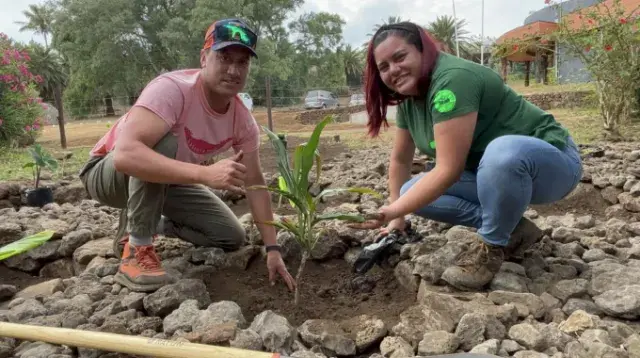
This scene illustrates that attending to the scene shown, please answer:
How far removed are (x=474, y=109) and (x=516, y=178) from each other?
0.27m

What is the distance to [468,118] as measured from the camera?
5.27 feet

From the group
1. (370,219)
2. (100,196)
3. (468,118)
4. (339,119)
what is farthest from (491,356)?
(339,119)

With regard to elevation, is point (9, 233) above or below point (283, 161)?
below

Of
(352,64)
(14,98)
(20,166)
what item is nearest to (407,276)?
(20,166)

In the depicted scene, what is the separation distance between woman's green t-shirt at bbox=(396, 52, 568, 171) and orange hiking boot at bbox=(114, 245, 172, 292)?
1085 millimetres

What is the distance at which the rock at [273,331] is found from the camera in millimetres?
1456

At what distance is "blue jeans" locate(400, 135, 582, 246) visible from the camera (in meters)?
1.67

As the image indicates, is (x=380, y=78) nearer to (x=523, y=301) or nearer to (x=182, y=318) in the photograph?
(x=523, y=301)

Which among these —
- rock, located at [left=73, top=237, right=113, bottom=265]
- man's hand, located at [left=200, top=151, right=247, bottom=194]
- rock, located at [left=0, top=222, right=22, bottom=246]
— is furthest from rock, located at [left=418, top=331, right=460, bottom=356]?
rock, located at [left=0, top=222, right=22, bottom=246]

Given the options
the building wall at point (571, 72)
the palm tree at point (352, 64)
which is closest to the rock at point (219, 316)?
the building wall at point (571, 72)

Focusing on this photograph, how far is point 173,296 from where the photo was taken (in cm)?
171

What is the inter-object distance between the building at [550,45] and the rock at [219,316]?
5.95 meters

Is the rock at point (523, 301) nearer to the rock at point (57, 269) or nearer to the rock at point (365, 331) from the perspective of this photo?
the rock at point (365, 331)

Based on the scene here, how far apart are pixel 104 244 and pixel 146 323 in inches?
39.0
